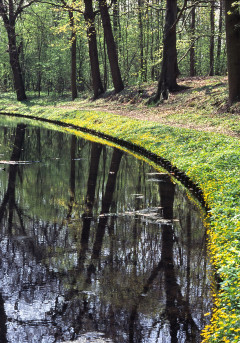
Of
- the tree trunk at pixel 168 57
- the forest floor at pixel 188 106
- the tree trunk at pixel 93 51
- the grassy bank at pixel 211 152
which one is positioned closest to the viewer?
the grassy bank at pixel 211 152

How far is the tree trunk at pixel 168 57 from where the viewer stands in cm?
2386

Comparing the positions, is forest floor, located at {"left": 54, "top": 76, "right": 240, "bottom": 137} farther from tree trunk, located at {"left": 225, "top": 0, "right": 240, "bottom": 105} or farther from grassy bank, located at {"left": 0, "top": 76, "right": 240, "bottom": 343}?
tree trunk, located at {"left": 225, "top": 0, "right": 240, "bottom": 105}

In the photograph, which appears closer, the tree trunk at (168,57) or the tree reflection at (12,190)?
the tree reflection at (12,190)

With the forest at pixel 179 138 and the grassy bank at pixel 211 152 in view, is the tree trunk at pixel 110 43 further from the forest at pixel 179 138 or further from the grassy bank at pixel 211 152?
the grassy bank at pixel 211 152

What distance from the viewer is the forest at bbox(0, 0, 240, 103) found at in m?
24.2

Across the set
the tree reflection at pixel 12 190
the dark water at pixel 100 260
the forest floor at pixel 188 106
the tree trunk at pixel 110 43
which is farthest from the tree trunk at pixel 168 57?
the dark water at pixel 100 260

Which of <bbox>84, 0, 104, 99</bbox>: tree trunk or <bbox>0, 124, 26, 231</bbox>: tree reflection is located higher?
<bbox>84, 0, 104, 99</bbox>: tree trunk

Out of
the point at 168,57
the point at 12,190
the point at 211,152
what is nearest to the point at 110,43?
the point at 168,57

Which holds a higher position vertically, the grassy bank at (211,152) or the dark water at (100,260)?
the grassy bank at (211,152)

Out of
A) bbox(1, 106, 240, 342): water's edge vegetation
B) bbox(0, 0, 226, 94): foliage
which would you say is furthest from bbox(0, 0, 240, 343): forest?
bbox(0, 0, 226, 94): foliage

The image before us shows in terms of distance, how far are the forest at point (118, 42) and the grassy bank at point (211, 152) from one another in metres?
2.11

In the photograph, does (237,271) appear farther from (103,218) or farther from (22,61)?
(22,61)

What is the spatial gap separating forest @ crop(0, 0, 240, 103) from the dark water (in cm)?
929

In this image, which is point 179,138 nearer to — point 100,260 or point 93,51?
point 100,260
